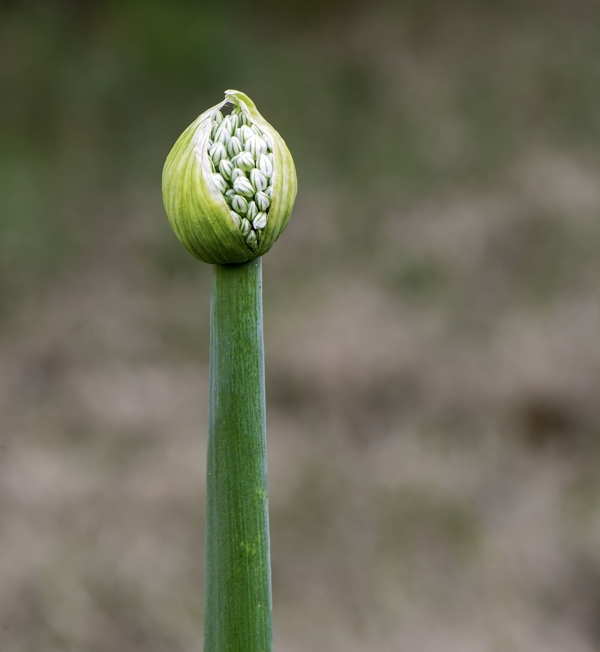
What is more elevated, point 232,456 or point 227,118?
point 227,118

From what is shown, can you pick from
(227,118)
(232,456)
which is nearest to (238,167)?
(227,118)

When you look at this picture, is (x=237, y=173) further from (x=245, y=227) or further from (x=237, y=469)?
(x=237, y=469)

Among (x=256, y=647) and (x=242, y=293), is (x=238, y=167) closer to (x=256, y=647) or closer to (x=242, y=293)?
(x=242, y=293)

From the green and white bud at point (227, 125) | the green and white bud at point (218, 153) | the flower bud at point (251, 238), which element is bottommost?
the flower bud at point (251, 238)

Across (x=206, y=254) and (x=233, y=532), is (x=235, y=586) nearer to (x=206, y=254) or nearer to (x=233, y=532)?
(x=233, y=532)

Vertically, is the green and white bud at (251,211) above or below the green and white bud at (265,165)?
below
